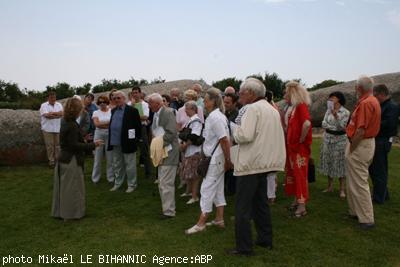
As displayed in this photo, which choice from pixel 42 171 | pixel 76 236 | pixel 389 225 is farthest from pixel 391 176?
pixel 42 171

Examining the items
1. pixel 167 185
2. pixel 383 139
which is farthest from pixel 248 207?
pixel 383 139

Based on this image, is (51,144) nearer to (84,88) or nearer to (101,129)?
(101,129)

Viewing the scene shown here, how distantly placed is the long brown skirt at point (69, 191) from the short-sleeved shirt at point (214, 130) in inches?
90.3

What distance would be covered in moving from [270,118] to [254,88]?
438 millimetres

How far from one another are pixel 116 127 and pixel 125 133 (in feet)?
0.87

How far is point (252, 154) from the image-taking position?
16.1 ft

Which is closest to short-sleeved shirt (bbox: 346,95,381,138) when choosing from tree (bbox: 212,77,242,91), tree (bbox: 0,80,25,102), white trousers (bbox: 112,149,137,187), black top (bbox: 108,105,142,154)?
black top (bbox: 108,105,142,154)

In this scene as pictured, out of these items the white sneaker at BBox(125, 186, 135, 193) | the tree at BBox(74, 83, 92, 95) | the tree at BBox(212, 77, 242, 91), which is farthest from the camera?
the tree at BBox(74, 83, 92, 95)

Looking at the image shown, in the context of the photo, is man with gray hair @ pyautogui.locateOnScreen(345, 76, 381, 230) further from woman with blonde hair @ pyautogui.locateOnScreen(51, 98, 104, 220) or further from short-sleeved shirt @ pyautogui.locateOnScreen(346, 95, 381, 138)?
woman with blonde hair @ pyautogui.locateOnScreen(51, 98, 104, 220)

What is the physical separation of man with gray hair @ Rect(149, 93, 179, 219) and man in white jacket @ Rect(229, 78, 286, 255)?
5.62 ft

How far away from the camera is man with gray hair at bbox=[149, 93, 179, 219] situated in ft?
21.4

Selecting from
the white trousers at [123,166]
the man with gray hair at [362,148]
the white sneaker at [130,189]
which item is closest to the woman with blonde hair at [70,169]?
the white trousers at [123,166]

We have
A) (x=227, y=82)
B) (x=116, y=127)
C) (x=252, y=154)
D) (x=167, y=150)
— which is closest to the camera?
(x=252, y=154)

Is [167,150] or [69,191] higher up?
[167,150]
